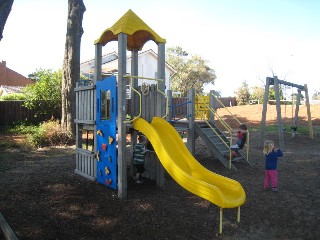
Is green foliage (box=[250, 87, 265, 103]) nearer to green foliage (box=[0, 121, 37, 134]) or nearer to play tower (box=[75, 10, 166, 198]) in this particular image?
green foliage (box=[0, 121, 37, 134])

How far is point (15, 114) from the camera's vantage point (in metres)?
19.9

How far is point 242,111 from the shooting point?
2775cm

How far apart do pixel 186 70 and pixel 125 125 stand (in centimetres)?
4927

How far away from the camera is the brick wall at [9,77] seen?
4962 cm

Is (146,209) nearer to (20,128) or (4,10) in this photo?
(4,10)

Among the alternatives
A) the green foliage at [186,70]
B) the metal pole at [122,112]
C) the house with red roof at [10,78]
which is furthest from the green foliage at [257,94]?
the metal pole at [122,112]

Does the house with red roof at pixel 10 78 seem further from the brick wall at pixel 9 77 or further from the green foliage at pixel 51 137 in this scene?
the green foliage at pixel 51 137

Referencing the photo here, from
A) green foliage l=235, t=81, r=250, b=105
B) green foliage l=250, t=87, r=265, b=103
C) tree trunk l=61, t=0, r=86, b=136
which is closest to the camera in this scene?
tree trunk l=61, t=0, r=86, b=136

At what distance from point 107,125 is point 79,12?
1026 cm

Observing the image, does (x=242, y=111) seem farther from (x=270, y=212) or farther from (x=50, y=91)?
(x=270, y=212)

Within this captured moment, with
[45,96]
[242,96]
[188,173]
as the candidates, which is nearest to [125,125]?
[188,173]

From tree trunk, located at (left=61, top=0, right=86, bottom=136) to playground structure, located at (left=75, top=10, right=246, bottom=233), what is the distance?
6644mm

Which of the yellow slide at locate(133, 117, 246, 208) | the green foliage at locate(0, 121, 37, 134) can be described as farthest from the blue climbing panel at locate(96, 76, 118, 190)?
the green foliage at locate(0, 121, 37, 134)

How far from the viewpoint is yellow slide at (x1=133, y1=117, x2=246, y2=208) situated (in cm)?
475
